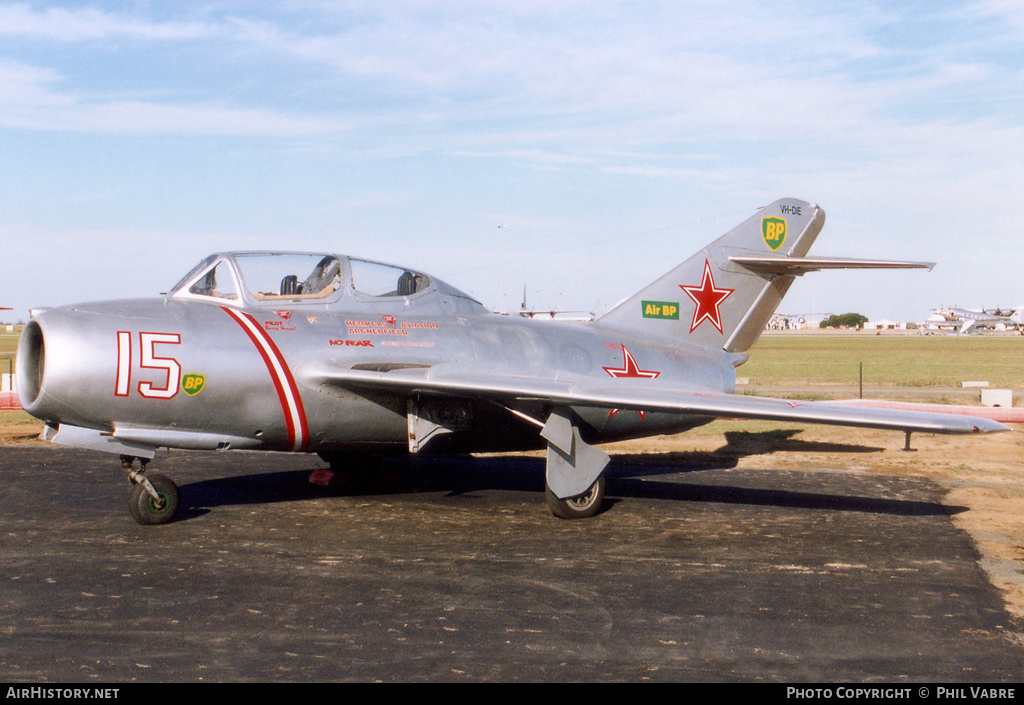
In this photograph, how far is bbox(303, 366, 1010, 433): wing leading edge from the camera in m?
8.51

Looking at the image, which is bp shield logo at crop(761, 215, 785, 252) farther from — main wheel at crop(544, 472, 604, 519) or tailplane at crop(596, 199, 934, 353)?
main wheel at crop(544, 472, 604, 519)

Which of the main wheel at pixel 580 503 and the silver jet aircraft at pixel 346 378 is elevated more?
the silver jet aircraft at pixel 346 378

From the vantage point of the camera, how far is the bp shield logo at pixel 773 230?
13.2 meters

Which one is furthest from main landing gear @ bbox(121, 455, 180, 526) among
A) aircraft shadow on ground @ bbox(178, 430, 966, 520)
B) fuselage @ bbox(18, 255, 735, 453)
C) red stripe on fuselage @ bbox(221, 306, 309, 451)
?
red stripe on fuselage @ bbox(221, 306, 309, 451)

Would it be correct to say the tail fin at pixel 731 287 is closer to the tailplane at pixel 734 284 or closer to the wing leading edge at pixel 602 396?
the tailplane at pixel 734 284

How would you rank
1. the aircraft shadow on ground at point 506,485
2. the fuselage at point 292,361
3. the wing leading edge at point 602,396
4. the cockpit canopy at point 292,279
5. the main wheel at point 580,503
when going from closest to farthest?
the fuselage at point 292,361 → the wing leading edge at point 602,396 → the cockpit canopy at point 292,279 → the main wheel at point 580,503 → the aircraft shadow on ground at point 506,485

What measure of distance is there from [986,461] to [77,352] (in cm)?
1343

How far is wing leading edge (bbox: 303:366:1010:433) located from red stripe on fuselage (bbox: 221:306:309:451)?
234 millimetres

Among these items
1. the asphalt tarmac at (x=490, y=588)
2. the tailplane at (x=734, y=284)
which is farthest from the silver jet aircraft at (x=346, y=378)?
the asphalt tarmac at (x=490, y=588)

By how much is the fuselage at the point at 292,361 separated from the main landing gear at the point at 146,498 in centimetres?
67

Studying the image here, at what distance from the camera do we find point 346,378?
30.2ft

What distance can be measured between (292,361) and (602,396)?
3.33 meters

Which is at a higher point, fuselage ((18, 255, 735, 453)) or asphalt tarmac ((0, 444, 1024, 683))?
fuselage ((18, 255, 735, 453))

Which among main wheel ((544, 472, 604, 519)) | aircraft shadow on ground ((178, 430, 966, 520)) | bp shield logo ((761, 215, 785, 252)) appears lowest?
aircraft shadow on ground ((178, 430, 966, 520))
